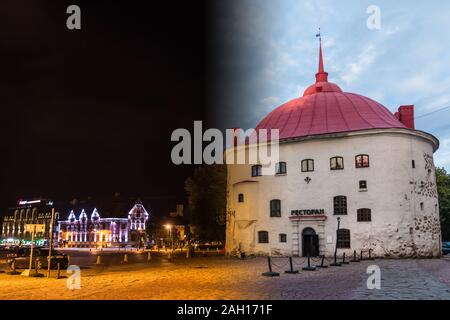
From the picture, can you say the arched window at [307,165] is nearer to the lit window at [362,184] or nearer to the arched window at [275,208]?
the arched window at [275,208]

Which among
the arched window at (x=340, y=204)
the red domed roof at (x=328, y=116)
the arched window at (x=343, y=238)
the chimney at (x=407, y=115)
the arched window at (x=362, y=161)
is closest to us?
the arched window at (x=343, y=238)

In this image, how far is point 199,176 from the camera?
45.8 metres

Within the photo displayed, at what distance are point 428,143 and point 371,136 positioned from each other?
566 centimetres

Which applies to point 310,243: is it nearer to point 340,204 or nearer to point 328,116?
point 340,204

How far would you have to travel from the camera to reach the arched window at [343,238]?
108ft

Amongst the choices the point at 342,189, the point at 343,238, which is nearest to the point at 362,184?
the point at 342,189

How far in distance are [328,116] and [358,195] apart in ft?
25.7

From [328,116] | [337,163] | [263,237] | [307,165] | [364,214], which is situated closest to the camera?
[364,214]

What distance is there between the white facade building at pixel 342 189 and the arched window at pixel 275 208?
9 cm

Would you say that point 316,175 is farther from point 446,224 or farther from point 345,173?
point 446,224

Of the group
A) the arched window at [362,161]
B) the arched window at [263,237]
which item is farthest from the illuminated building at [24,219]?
the arched window at [362,161]

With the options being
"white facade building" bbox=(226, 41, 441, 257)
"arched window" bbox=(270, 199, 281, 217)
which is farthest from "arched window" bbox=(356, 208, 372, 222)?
"arched window" bbox=(270, 199, 281, 217)

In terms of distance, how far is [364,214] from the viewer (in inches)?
1292

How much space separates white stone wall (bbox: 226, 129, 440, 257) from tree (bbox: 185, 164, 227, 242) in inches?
264
